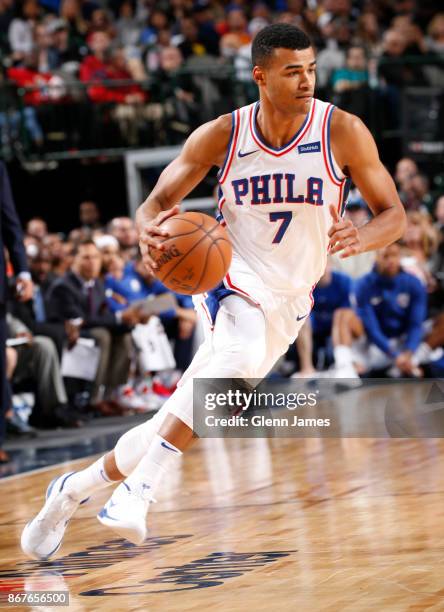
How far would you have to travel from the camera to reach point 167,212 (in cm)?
437

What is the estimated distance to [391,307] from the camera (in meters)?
10.3

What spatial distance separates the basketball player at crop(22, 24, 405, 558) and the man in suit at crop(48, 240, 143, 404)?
16.2 ft

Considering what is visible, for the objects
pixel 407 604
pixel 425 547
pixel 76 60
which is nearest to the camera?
pixel 407 604

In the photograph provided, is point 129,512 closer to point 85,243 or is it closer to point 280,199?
point 280,199

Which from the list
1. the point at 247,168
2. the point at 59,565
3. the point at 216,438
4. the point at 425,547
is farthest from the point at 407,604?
the point at 216,438

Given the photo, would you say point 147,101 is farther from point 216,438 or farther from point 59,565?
point 59,565

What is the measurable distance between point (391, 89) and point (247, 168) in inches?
342

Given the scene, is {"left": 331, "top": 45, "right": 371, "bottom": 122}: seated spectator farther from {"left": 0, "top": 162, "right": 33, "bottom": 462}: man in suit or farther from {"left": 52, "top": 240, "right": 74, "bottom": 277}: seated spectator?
{"left": 0, "top": 162, "right": 33, "bottom": 462}: man in suit

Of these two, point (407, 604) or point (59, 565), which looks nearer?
point (407, 604)

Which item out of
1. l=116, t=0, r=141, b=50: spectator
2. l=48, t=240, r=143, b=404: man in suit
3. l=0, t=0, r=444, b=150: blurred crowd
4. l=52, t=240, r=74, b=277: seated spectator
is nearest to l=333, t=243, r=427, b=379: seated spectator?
l=48, t=240, r=143, b=404: man in suit

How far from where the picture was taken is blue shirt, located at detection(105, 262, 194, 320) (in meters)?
10.1

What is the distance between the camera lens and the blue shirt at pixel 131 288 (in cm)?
1011

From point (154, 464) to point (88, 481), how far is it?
0.51 m

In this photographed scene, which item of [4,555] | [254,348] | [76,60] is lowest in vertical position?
[4,555]
